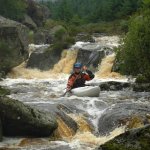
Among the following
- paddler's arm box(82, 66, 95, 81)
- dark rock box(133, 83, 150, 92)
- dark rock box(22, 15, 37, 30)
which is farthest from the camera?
dark rock box(22, 15, 37, 30)

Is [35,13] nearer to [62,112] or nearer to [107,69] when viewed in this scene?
[107,69]

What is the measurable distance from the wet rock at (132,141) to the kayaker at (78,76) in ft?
33.9

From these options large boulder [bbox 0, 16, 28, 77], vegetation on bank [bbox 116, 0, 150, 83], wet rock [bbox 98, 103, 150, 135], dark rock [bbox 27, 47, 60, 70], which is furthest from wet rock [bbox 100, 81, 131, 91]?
dark rock [bbox 27, 47, 60, 70]

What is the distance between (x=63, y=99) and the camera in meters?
18.5

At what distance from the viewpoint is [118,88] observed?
22.4 metres

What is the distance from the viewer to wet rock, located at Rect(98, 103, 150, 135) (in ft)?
46.8

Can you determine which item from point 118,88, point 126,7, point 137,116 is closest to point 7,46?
point 118,88

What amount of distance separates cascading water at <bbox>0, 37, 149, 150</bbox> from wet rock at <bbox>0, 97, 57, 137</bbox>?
283 mm

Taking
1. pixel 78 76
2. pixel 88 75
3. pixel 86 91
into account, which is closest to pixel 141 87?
pixel 88 75

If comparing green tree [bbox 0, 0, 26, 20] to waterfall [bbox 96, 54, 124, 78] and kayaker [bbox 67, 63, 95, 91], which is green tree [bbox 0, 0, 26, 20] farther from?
kayaker [bbox 67, 63, 95, 91]

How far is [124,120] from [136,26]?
7.39m

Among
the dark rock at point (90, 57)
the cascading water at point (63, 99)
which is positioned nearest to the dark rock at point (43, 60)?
the cascading water at point (63, 99)

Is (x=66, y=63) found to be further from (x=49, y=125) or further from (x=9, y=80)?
(x=49, y=125)

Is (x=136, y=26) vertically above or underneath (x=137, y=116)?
above
